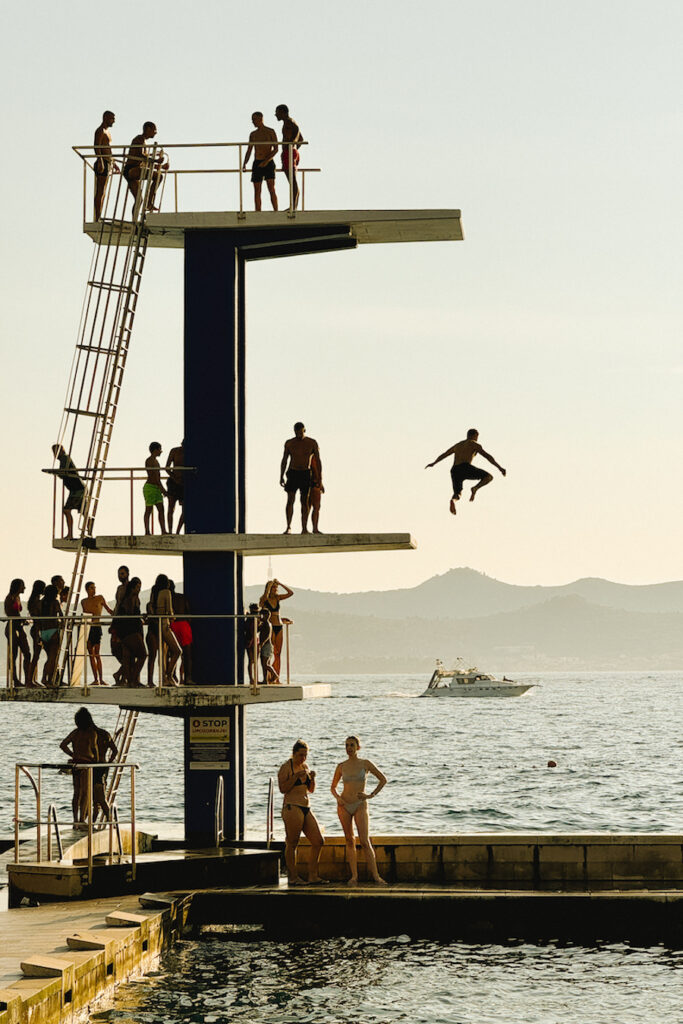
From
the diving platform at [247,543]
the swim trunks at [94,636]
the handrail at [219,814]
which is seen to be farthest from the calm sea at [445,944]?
the diving platform at [247,543]

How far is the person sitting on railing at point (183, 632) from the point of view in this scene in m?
23.5

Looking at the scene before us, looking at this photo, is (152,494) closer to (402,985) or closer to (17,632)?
(17,632)

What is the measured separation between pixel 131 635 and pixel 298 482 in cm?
362

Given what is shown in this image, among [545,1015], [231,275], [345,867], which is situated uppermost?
[231,275]

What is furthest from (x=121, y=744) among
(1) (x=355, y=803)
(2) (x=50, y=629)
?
(1) (x=355, y=803)

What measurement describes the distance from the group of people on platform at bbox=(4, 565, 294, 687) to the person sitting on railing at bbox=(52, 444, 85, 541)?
112cm

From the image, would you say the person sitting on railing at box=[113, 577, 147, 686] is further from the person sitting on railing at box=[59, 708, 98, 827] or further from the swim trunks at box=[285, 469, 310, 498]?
the swim trunks at box=[285, 469, 310, 498]

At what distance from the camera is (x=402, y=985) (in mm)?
18812

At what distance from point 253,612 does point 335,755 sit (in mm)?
65070

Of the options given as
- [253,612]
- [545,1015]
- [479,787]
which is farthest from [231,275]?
[479,787]

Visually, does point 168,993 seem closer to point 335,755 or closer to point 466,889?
point 466,889

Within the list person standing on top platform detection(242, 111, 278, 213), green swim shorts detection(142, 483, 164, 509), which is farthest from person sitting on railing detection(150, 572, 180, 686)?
person standing on top platform detection(242, 111, 278, 213)

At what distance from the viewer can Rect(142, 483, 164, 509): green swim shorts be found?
80.3ft

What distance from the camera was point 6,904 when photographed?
2077 centimetres
